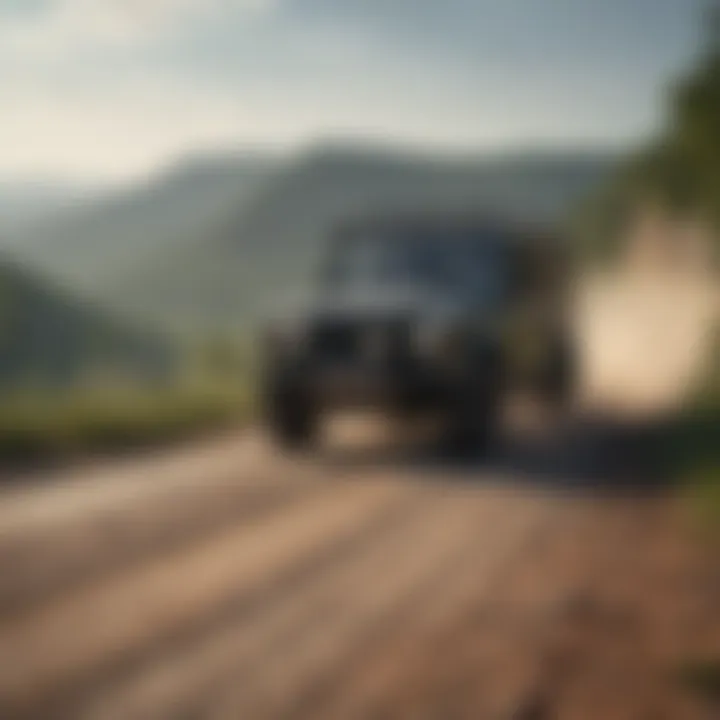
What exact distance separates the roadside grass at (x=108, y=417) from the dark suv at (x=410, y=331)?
1466 mm

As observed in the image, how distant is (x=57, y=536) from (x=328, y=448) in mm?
4872

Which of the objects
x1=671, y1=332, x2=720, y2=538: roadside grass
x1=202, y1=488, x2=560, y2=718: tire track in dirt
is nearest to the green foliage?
x1=671, y1=332, x2=720, y2=538: roadside grass

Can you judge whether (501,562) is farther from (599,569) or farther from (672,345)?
(672,345)

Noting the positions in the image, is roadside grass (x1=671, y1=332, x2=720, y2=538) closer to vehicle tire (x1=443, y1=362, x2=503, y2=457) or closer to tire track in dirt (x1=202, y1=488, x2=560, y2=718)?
tire track in dirt (x1=202, y1=488, x2=560, y2=718)

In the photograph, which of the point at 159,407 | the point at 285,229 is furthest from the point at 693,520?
the point at 159,407

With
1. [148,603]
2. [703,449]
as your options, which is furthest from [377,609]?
[703,449]

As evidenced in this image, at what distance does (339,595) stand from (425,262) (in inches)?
285

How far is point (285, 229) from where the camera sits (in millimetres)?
12445

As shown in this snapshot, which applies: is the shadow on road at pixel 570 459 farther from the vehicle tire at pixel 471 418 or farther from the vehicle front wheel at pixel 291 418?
the vehicle front wheel at pixel 291 418

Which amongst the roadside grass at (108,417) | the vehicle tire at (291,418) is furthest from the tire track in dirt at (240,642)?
the roadside grass at (108,417)

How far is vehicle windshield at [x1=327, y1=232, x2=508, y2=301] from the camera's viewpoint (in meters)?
12.9

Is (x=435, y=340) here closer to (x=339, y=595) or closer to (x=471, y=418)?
(x=471, y=418)

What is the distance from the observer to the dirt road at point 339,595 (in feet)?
15.6

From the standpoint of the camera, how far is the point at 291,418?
12.0 metres
